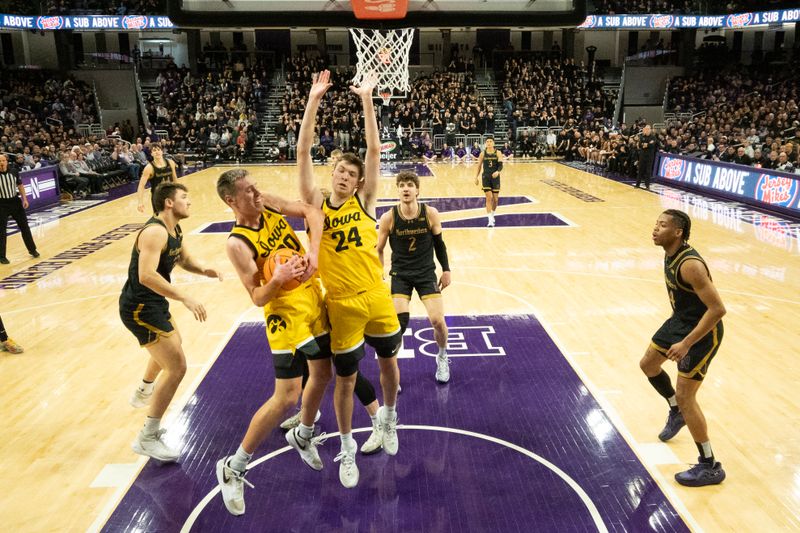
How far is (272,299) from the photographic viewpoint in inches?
147

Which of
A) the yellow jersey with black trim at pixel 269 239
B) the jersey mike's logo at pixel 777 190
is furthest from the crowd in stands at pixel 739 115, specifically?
the yellow jersey with black trim at pixel 269 239

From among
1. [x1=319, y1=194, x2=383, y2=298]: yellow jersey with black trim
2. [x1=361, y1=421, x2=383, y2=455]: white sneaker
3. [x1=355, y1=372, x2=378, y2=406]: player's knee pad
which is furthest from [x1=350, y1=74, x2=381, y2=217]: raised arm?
[x1=361, y1=421, x2=383, y2=455]: white sneaker

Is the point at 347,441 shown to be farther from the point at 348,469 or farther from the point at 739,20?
the point at 739,20

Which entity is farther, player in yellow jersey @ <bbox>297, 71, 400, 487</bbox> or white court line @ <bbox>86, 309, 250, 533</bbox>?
player in yellow jersey @ <bbox>297, 71, 400, 487</bbox>

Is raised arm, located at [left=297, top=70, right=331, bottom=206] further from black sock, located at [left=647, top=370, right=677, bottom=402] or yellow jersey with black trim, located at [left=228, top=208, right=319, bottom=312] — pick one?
black sock, located at [left=647, top=370, right=677, bottom=402]

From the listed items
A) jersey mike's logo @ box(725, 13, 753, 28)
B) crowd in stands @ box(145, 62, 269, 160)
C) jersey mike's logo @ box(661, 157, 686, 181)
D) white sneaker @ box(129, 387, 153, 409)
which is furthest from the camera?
jersey mike's logo @ box(725, 13, 753, 28)

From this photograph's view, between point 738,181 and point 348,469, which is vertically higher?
point 738,181

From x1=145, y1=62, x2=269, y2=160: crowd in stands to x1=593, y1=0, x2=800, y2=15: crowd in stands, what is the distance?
1838cm

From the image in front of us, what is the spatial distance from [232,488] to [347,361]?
1.06 m

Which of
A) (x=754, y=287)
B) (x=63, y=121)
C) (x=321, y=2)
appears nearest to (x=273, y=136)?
(x=63, y=121)

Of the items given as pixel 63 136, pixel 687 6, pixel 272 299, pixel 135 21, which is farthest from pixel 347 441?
pixel 687 6

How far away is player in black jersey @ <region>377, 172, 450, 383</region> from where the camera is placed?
222 inches

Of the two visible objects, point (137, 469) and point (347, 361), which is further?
point (137, 469)

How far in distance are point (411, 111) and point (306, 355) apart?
86.2 ft
